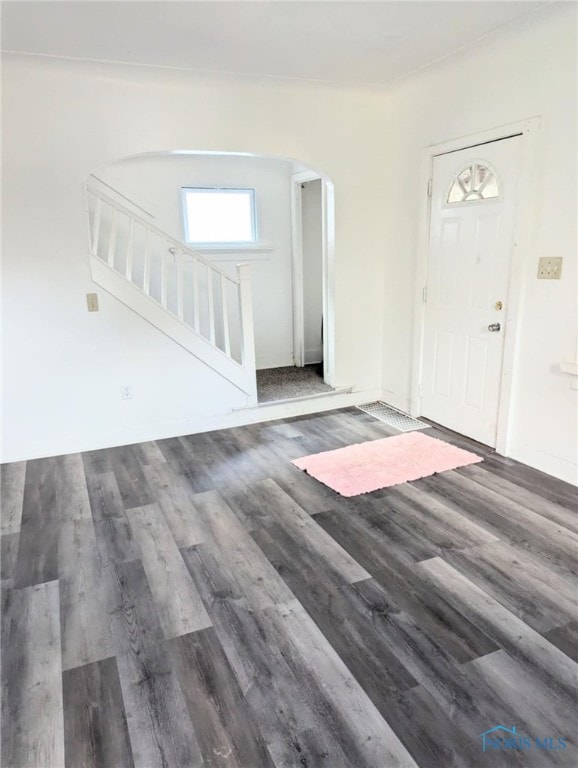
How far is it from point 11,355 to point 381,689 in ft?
10.1

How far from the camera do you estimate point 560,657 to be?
1770 mm

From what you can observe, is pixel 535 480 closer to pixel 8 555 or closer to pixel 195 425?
pixel 195 425

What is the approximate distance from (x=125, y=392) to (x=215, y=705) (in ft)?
8.42

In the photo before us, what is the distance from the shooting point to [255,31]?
2699mm

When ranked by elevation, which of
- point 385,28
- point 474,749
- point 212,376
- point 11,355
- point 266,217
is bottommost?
point 474,749

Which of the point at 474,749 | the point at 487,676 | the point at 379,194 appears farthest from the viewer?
the point at 379,194

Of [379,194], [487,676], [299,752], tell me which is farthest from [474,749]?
[379,194]

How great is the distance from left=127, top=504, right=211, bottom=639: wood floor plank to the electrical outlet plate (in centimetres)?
268

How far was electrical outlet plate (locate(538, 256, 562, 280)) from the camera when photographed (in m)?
2.90

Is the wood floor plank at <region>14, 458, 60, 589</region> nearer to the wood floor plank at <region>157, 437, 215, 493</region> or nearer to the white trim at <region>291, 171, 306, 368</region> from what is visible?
the wood floor plank at <region>157, 437, 215, 493</region>

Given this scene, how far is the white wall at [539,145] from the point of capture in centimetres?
276

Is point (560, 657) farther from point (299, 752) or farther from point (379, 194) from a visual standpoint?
point (379, 194)

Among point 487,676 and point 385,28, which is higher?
point 385,28

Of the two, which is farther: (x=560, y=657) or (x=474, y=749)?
(x=560, y=657)
